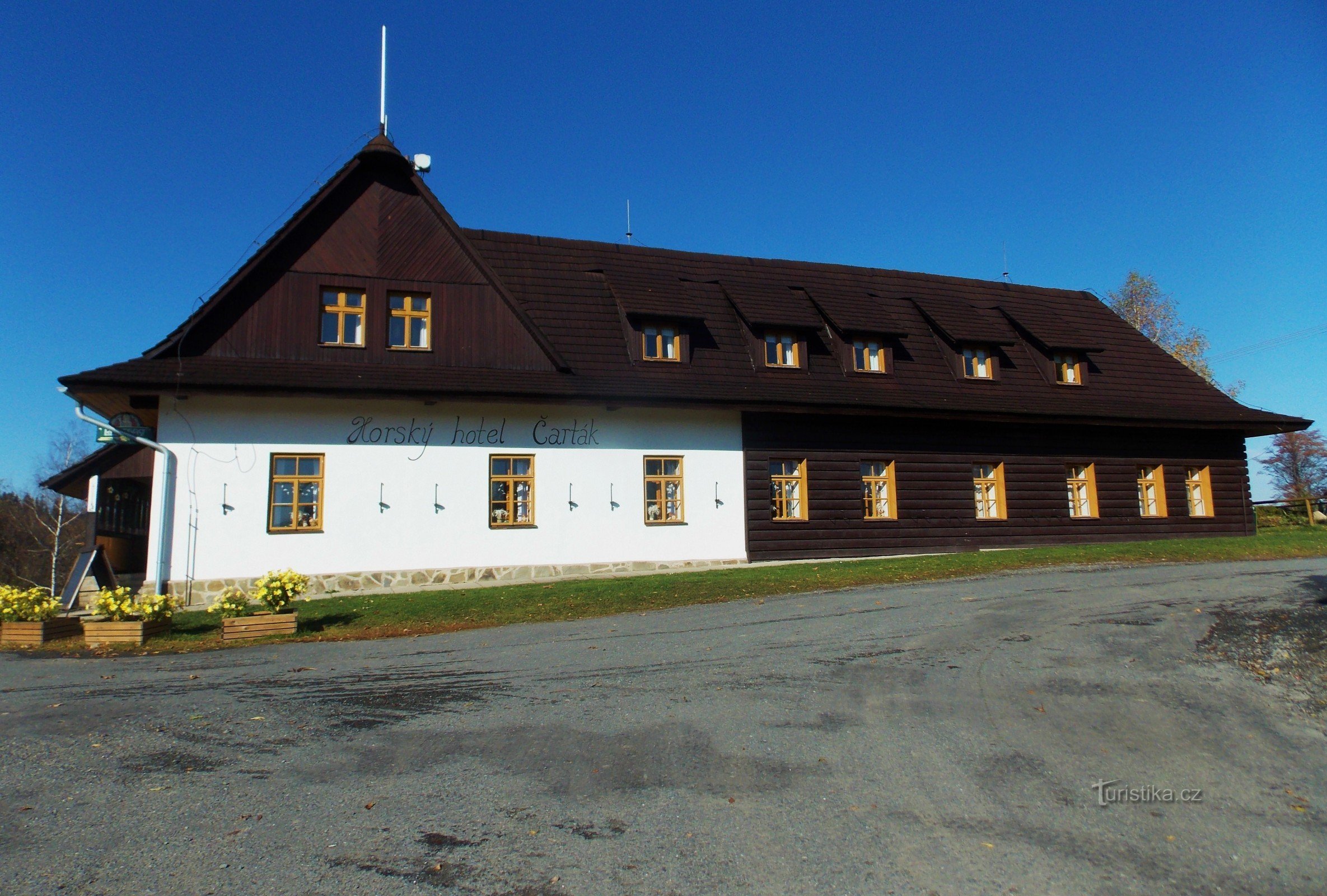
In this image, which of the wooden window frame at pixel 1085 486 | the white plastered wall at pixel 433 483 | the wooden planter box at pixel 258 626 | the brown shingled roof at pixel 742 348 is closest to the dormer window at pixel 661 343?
the brown shingled roof at pixel 742 348

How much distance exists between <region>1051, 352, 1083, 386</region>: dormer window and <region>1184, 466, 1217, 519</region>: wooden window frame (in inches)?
156

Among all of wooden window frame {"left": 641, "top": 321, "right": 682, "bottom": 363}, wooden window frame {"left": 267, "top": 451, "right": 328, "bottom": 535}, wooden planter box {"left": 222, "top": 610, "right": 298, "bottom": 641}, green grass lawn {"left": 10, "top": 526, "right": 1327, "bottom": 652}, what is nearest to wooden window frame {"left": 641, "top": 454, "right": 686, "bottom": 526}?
green grass lawn {"left": 10, "top": 526, "right": 1327, "bottom": 652}

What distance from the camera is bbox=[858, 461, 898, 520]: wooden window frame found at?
2211 cm

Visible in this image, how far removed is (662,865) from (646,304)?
58.8 feet

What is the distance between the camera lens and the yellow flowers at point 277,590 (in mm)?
13430

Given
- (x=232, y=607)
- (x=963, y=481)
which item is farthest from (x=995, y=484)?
(x=232, y=607)

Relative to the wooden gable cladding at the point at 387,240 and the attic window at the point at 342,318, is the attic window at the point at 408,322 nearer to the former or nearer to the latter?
the wooden gable cladding at the point at 387,240

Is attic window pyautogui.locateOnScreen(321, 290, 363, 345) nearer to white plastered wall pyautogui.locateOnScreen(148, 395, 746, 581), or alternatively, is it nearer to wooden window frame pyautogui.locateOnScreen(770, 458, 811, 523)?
white plastered wall pyautogui.locateOnScreen(148, 395, 746, 581)

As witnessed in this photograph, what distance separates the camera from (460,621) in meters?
13.7

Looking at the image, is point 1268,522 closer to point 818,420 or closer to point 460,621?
point 818,420

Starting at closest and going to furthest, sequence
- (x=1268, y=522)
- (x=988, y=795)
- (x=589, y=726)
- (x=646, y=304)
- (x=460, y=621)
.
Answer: (x=988, y=795) → (x=589, y=726) → (x=460, y=621) → (x=646, y=304) → (x=1268, y=522)

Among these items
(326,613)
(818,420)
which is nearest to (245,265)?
(326,613)

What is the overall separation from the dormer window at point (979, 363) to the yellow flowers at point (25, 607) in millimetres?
21444

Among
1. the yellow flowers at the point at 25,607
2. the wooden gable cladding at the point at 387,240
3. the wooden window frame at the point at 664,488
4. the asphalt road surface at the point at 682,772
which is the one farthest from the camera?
the wooden window frame at the point at 664,488
